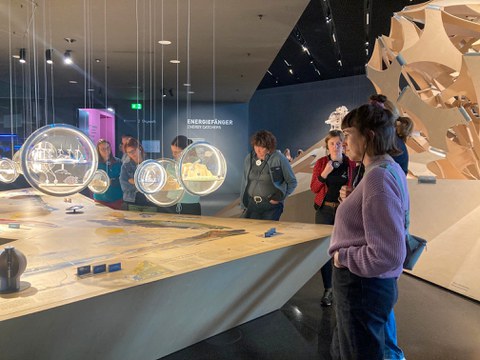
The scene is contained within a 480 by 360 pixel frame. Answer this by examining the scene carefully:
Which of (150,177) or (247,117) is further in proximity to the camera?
(247,117)

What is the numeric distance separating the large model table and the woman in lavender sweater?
910 mm

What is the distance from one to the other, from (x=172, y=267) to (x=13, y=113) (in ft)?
32.0

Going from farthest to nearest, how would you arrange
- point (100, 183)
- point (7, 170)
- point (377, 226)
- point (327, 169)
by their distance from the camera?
point (7, 170) → point (100, 183) → point (327, 169) → point (377, 226)

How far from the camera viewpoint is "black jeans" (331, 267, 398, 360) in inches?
69.1

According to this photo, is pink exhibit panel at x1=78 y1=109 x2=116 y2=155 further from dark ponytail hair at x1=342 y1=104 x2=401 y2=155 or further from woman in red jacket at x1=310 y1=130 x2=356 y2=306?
dark ponytail hair at x1=342 y1=104 x2=401 y2=155

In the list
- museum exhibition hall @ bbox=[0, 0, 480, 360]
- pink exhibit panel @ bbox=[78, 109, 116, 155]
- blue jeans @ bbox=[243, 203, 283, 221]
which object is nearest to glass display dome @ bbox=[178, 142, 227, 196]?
museum exhibition hall @ bbox=[0, 0, 480, 360]

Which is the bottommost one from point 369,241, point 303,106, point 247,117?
point 369,241

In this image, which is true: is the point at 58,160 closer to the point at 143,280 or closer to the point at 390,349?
the point at 143,280

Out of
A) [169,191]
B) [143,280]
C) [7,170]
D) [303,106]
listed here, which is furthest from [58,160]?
[303,106]

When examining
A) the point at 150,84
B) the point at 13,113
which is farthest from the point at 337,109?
the point at 13,113

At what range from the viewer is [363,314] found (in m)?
1.76

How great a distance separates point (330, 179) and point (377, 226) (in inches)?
90.3

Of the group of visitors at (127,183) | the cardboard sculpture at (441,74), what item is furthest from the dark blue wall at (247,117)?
the group of visitors at (127,183)

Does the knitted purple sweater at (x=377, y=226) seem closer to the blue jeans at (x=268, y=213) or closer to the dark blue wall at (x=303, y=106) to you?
the blue jeans at (x=268, y=213)
